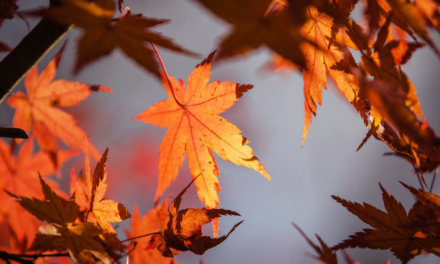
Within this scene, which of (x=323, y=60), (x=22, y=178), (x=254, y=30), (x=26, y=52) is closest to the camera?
(x=254, y=30)

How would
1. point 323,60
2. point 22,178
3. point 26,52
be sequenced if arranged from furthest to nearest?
point 22,178
point 323,60
point 26,52

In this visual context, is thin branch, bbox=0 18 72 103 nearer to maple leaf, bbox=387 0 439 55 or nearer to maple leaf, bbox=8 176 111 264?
maple leaf, bbox=8 176 111 264

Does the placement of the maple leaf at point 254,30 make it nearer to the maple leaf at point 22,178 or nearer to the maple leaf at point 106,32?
the maple leaf at point 106,32

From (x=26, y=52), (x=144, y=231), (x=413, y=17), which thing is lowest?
(x=144, y=231)

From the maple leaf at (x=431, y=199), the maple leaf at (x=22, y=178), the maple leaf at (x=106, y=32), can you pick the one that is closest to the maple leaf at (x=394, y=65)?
the maple leaf at (x=431, y=199)

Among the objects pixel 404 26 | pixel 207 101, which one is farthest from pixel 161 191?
pixel 404 26

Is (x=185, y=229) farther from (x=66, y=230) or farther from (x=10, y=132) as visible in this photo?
(x=10, y=132)

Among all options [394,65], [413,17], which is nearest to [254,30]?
[413,17]
